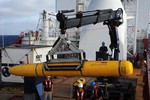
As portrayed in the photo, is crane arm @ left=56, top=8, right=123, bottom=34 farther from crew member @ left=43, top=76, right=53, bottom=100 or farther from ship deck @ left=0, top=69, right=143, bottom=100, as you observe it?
ship deck @ left=0, top=69, right=143, bottom=100

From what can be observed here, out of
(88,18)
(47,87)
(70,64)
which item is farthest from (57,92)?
(70,64)

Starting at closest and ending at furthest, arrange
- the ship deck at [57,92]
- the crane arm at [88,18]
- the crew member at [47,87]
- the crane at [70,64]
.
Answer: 1. the crane at [70,64]
2. the crane arm at [88,18]
3. the crew member at [47,87]
4. the ship deck at [57,92]

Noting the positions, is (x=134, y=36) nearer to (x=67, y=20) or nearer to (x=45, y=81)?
(x=45, y=81)

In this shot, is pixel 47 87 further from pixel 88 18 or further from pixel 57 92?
pixel 88 18

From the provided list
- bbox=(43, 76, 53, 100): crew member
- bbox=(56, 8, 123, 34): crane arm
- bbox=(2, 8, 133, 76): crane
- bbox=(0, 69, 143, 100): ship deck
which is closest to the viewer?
bbox=(2, 8, 133, 76): crane

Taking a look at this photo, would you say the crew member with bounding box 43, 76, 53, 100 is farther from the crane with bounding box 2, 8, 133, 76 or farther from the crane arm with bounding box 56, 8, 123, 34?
the crane arm with bounding box 56, 8, 123, 34

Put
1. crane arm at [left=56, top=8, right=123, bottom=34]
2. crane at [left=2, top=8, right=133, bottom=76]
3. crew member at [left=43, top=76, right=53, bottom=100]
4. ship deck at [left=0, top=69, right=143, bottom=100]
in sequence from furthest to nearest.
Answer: ship deck at [left=0, top=69, right=143, bottom=100] → crew member at [left=43, top=76, right=53, bottom=100] → crane arm at [left=56, top=8, right=123, bottom=34] → crane at [left=2, top=8, right=133, bottom=76]

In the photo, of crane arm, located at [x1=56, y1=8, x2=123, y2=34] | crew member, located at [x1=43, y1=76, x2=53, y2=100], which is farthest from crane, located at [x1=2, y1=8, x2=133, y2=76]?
crew member, located at [x1=43, y1=76, x2=53, y2=100]

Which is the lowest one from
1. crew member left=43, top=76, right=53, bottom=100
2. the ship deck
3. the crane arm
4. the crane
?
the ship deck

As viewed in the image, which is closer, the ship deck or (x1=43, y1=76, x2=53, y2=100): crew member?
(x1=43, y1=76, x2=53, y2=100): crew member

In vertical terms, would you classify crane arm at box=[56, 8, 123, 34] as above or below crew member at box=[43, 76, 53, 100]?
above

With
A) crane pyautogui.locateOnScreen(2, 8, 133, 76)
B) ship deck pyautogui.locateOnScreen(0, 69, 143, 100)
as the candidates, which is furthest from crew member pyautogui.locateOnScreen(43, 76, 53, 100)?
crane pyautogui.locateOnScreen(2, 8, 133, 76)

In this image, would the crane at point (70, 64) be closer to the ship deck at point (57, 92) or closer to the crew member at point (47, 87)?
the crew member at point (47, 87)

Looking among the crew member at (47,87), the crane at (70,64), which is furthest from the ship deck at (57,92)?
the crane at (70,64)
